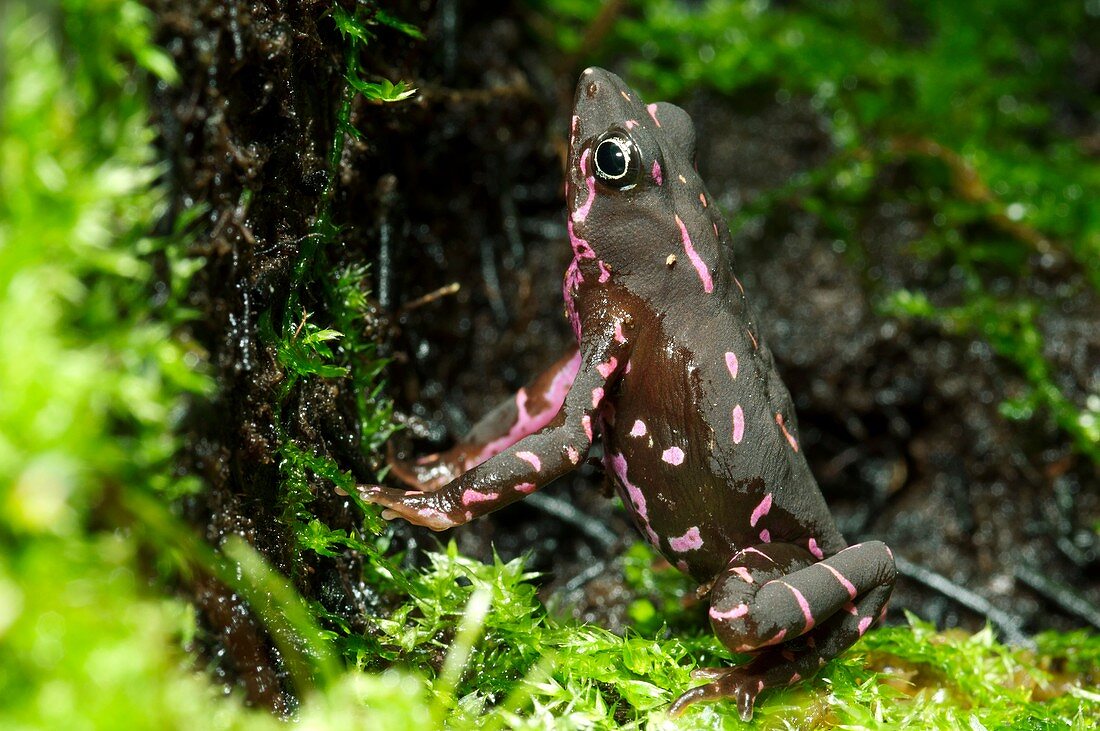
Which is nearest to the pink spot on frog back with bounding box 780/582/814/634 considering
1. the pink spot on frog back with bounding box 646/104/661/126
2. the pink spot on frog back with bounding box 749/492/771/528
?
the pink spot on frog back with bounding box 749/492/771/528

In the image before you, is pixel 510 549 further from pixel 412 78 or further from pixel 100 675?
pixel 100 675

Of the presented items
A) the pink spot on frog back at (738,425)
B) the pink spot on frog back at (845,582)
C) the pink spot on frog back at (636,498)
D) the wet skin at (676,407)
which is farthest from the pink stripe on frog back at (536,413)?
the pink spot on frog back at (845,582)

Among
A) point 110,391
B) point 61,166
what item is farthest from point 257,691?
point 61,166

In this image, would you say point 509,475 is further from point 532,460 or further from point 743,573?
Answer: point 743,573

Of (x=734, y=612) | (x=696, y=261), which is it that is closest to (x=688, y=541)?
(x=734, y=612)

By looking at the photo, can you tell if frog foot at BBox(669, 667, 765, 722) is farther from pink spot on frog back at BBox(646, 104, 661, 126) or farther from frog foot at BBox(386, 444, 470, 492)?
pink spot on frog back at BBox(646, 104, 661, 126)

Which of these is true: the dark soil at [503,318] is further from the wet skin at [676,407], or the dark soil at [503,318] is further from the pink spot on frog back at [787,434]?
the pink spot on frog back at [787,434]
